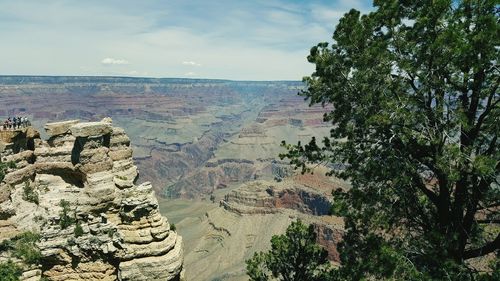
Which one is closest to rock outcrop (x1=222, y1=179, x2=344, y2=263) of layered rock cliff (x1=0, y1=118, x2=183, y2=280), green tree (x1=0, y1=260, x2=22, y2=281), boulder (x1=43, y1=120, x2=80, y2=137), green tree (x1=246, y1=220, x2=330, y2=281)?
green tree (x1=246, y1=220, x2=330, y2=281)

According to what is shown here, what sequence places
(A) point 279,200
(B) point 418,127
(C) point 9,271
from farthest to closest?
(A) point 279,200
(C) point 9,271
(B) point 418,127

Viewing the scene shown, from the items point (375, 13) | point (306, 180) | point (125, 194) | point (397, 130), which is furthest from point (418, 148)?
point (306, 180)

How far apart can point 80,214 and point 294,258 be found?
12.6 meters

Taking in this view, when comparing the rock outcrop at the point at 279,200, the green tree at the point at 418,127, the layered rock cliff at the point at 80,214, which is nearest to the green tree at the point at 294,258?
the layered rock cliff at the point at 80,214

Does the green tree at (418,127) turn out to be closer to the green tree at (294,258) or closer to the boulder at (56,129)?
the green tree at (294,258)

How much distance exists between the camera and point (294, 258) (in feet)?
82.3

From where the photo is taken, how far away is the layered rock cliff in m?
20.0

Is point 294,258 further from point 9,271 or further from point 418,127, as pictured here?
point 9,271

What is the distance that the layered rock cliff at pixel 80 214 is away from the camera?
2000cm

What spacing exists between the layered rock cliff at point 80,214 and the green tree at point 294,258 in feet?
18.1

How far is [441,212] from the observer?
53.1 ft

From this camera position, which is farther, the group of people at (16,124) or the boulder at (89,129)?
the group of people at (16,124)

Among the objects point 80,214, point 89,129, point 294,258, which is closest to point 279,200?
point 294,258

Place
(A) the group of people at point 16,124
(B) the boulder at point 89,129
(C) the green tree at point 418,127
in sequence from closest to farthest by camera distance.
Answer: (C) the green tree at point 418,127 → (B) the boulder at point 89,129 → (A) the group of people at point 16,124
